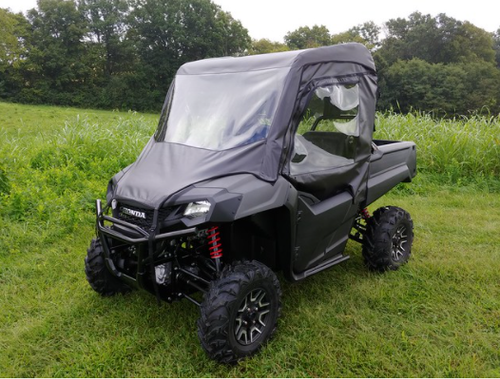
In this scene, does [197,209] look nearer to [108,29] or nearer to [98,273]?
[98,273]

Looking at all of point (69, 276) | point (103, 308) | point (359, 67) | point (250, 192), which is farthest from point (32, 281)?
point (359, 67)

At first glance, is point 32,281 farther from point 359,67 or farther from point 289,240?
point 359,67

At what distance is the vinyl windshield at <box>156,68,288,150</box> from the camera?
319 cm

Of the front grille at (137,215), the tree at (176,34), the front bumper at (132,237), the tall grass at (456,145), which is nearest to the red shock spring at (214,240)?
the front bumper at (132,237)

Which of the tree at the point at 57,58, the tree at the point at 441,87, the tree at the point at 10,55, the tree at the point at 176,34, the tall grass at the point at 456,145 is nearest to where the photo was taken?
the tall grass at the point at 456,145

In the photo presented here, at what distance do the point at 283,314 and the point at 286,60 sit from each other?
6.43 feet

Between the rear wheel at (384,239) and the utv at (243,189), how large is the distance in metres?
0.35

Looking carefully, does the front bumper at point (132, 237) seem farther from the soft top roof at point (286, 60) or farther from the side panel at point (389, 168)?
the side panel at point (389, 168)

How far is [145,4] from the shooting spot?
44.6 meters

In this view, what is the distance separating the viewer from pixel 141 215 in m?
2.84

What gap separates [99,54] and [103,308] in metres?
42.4

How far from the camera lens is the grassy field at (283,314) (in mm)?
2916

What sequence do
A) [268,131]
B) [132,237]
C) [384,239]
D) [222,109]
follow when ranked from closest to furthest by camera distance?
[132,237], [268,131], [222,109], [384,239]

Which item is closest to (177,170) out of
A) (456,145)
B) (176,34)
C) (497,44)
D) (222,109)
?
(222,109)
